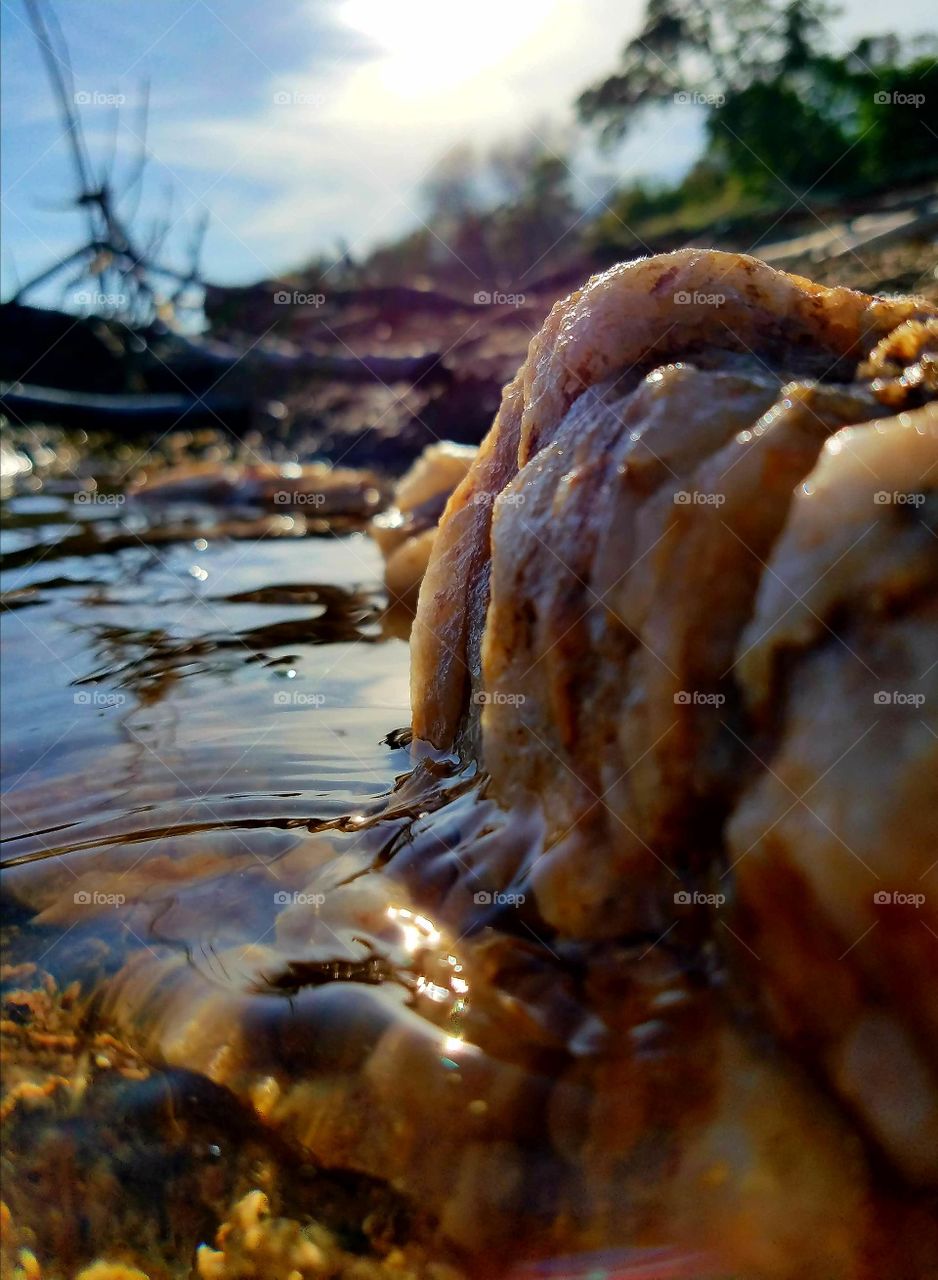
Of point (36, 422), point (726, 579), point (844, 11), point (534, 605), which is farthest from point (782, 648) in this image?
point (844, 11)

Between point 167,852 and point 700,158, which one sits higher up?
point 700,158

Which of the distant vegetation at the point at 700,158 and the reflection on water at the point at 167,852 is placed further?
the distant vegetation at the point at 700,158

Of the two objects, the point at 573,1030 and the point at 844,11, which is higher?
the point at 844,11

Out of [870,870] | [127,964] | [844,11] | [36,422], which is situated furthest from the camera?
[844,11]

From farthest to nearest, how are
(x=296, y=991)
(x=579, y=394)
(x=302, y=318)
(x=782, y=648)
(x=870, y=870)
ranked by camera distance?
(x=302, y=318) < (x=579, y=394) < (x=296, y=991) < (x=782, y=648) < (x=870, y=870)

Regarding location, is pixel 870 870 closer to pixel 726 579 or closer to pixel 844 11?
pixel 726 579

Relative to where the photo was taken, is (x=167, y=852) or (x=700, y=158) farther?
(x=700, y=158)

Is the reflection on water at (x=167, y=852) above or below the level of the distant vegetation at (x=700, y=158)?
below

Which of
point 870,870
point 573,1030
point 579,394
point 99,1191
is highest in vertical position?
point 579,394
